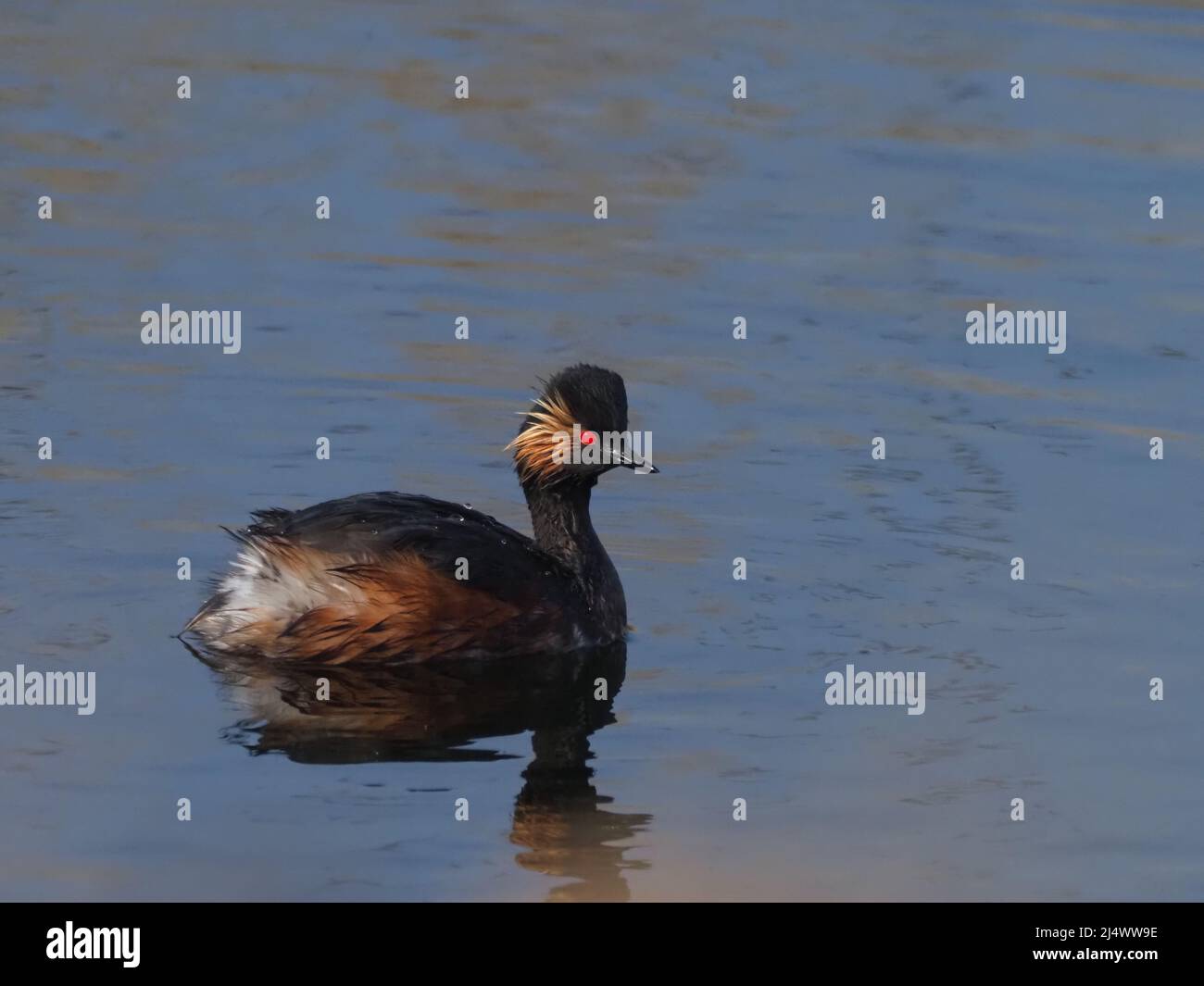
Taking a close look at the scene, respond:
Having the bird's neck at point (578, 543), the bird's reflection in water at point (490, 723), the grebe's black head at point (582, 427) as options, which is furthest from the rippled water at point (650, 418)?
the grebe's black head at point (582, 427)

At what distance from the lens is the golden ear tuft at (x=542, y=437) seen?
10.4m

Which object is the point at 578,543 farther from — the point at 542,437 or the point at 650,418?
the point at 650,418

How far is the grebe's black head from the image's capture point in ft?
34.0

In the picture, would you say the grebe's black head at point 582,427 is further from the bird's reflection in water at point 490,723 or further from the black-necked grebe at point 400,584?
the bird's reflection in water at point 490,723

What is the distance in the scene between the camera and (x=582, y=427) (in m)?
10.4

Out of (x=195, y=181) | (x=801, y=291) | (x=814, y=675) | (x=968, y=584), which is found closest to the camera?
(x=814, y=675)

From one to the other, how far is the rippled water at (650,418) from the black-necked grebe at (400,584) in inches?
9.6

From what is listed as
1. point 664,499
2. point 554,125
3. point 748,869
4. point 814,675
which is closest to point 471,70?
point 554,125

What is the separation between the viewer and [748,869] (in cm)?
817

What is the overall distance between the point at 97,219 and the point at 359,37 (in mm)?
4428

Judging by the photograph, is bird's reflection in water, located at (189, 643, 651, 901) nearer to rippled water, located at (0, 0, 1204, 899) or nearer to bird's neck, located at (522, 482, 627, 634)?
rippled water, located at (0, 0, 1204, 899)

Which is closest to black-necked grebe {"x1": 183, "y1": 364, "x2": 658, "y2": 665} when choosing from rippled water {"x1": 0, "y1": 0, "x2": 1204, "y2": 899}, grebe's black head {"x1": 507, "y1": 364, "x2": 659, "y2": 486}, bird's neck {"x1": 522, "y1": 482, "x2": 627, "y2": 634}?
grebe's black head {"x1": 507, "y1": 364, "x2": 659, "y2": 486}

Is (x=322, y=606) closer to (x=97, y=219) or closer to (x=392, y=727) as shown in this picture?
(x=392, y=727)

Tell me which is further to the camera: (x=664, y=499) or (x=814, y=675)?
(x=664, y=499)
